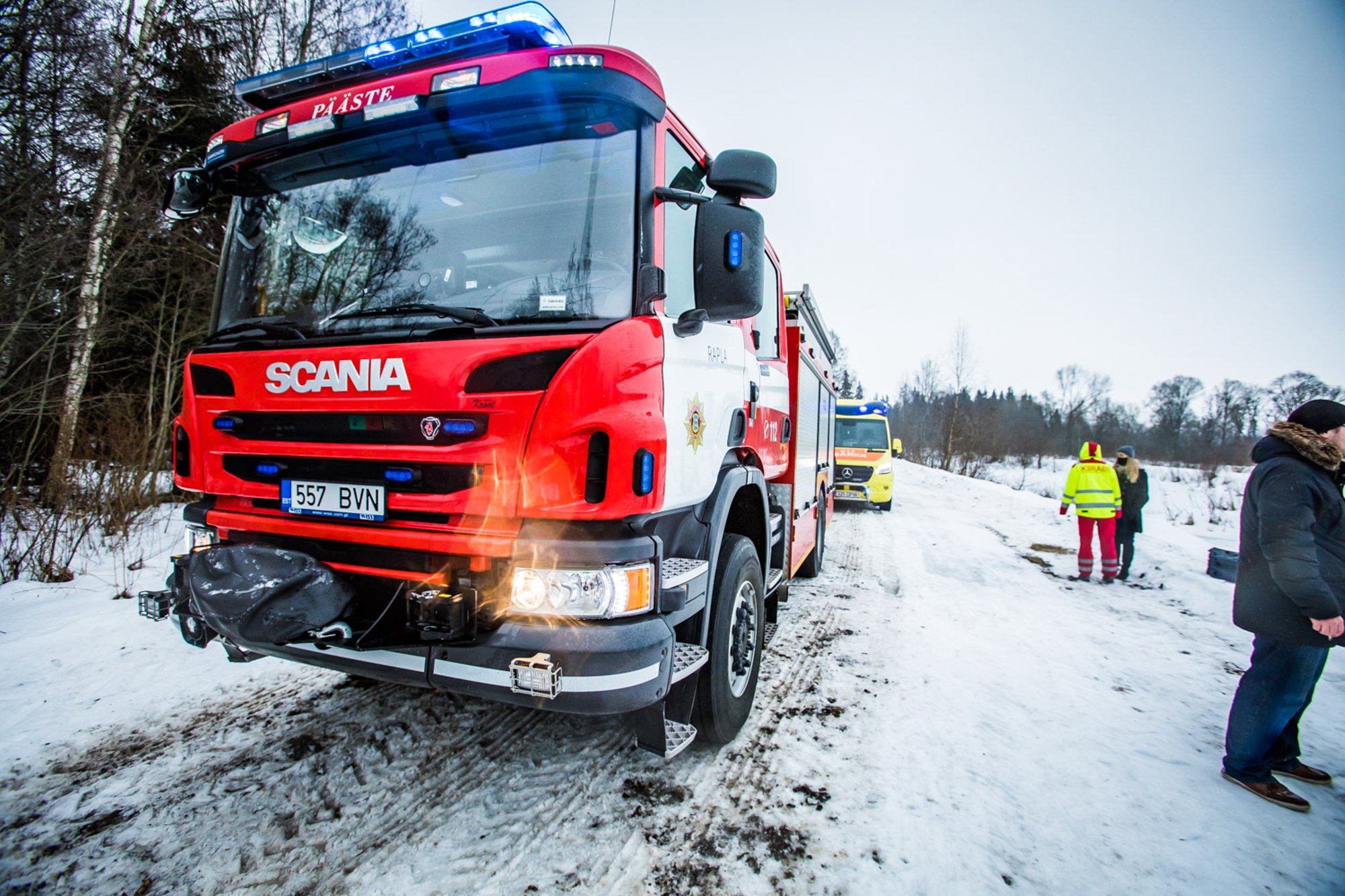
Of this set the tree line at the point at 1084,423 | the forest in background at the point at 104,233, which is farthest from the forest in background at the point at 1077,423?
the forest in background at the point at 104,233

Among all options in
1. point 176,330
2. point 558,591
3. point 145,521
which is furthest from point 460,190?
point 176,330

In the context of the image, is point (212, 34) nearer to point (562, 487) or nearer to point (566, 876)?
point (562, 487)

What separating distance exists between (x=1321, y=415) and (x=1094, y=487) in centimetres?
503

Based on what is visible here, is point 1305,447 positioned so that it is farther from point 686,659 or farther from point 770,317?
point 686,659

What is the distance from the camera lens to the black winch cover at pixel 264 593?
2025 millimetres

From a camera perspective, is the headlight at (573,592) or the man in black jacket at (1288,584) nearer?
the headlight at (573,592)

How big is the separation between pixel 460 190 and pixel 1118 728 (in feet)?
14.7

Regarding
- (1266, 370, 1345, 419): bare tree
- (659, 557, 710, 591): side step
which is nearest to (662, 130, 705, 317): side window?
(659, 557, 710, 591): side step

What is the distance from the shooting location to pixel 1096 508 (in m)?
7.20

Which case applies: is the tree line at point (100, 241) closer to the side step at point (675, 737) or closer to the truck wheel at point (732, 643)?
the truck wheel at point (732, 643)

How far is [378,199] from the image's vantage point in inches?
101

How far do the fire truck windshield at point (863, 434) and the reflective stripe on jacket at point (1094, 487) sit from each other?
18.7 feet

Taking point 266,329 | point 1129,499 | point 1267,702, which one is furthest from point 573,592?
point 1129,499

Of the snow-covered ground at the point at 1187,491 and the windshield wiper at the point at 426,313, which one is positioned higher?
the windshield wiper at the point at 426,313
